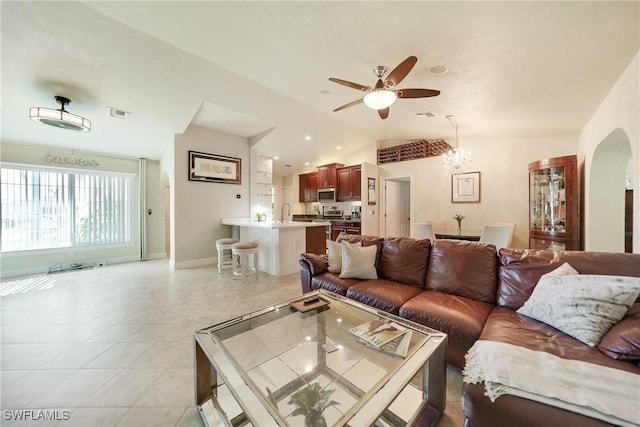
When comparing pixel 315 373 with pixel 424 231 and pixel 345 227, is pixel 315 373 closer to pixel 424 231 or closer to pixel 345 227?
pixel 424 231

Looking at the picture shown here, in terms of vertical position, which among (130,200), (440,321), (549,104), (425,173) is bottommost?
(440,321)

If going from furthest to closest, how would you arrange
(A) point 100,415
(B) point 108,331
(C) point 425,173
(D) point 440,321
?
(C) point 425,173, (B) point 108,331, (D) point 440,321, (A) point 100,415

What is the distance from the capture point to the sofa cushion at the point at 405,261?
240 cm

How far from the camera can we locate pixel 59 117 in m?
2.91

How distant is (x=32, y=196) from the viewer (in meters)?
4.25

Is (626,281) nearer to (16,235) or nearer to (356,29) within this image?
(356,29)

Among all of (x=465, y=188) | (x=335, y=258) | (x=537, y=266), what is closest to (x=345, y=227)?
(x=465, y=188)

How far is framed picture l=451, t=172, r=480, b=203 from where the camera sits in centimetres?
511

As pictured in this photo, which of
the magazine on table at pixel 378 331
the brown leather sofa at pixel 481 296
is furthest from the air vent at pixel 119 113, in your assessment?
the magazine on table at pixel 378 331

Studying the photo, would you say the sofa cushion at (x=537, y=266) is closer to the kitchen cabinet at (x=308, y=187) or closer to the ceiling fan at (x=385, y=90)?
the ceiling fan at (x=385, y=90)

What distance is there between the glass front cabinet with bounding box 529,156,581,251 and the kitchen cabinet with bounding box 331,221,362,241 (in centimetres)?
349

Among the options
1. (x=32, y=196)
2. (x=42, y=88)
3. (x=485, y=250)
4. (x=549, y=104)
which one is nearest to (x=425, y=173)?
(x=549, y=104)

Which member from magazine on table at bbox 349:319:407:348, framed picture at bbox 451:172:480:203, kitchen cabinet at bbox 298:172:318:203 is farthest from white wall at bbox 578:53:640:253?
kitchen cabinet at bbox 298:172:318:203

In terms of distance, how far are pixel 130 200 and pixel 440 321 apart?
6440mm
